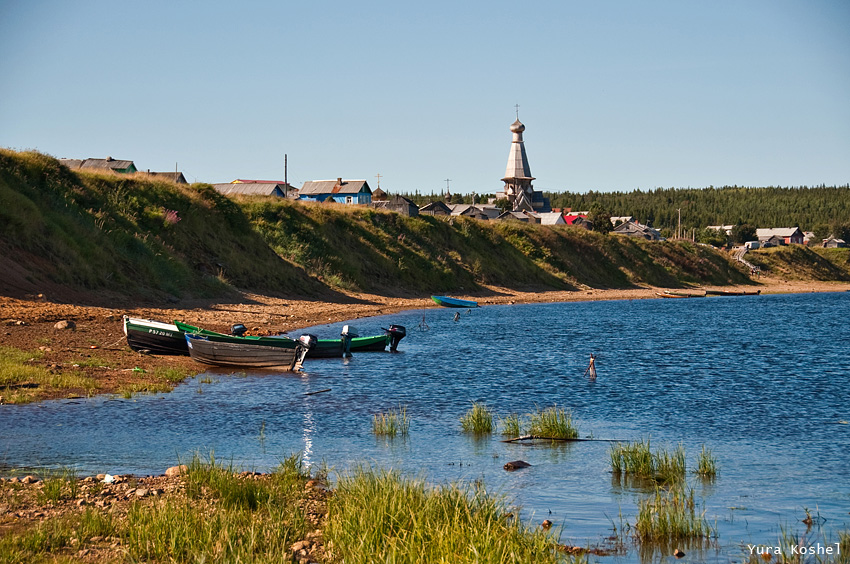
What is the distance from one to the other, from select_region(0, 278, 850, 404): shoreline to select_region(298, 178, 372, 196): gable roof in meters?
65.3

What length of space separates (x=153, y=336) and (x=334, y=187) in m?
94.9

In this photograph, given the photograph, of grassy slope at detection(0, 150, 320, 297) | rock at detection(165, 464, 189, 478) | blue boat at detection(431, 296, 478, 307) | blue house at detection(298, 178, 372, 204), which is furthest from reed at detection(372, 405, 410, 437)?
blue house at detection(298, 178, 372, 204)

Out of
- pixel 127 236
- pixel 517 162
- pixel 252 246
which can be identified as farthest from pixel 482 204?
pixel 127 236

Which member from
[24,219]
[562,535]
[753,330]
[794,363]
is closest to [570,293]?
[753,330]

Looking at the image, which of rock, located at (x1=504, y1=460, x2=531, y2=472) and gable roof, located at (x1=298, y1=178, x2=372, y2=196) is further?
gable roof, located at (x1=298, y1=178, x2=372, y2=196)

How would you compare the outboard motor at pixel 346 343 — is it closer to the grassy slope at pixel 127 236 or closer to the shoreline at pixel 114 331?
the shoreline at pixel 114 331

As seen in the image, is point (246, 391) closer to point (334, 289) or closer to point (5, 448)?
point (5, 448)

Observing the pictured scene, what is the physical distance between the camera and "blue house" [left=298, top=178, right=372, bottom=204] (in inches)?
4717

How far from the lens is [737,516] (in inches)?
490

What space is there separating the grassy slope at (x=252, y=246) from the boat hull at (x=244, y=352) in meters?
10.7

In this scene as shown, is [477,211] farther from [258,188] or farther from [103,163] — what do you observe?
[103,163]

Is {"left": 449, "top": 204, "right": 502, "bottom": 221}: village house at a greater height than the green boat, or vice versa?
{"left": 449, "top": 204, "right": 502, "bottom": 221}: village house

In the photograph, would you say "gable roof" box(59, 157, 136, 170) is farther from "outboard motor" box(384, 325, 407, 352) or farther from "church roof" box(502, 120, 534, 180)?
"church roof" box(502, 120, 534, 180)

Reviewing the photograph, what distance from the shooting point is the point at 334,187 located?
121 m
